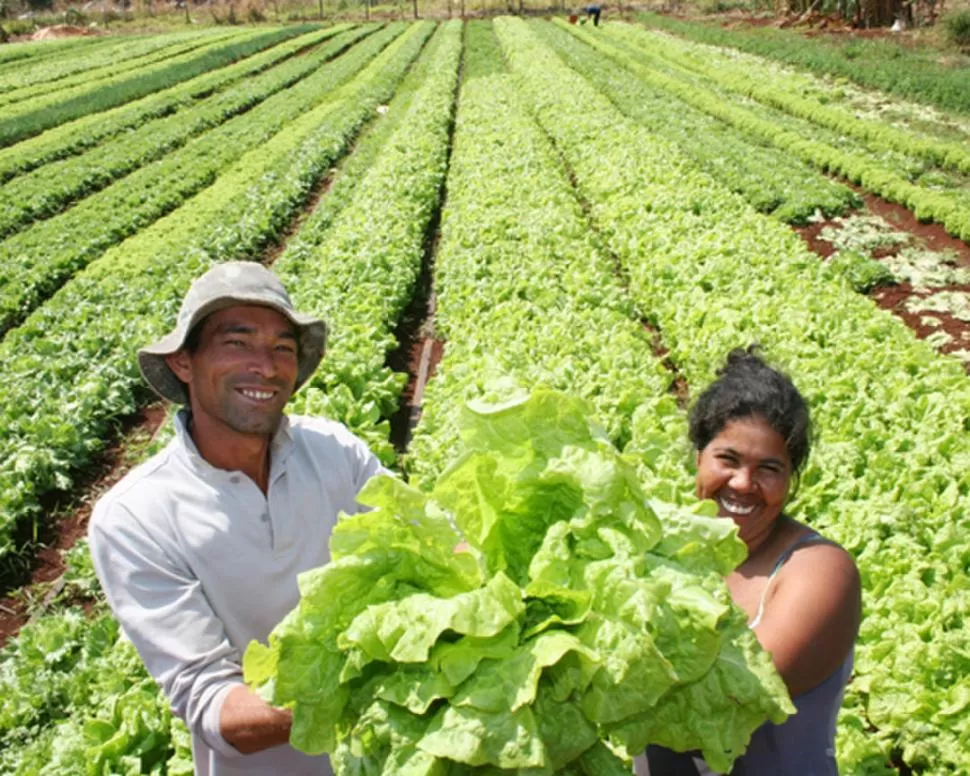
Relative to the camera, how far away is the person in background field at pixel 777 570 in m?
2.44

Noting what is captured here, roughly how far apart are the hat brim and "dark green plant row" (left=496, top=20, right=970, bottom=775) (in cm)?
213

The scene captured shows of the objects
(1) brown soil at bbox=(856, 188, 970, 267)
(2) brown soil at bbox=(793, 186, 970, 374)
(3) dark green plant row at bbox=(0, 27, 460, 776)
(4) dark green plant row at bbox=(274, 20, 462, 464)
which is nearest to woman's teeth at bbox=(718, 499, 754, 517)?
(3) dark green plant row at bbox=(0, 27, 460, 776)

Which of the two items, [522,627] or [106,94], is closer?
[522,627]

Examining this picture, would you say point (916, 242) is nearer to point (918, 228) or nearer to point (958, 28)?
point (918, 228)

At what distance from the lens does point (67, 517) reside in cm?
800

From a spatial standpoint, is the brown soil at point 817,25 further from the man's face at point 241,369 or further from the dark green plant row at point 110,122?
the man's face at point 241,369

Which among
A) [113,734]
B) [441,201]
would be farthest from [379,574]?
[441,201]

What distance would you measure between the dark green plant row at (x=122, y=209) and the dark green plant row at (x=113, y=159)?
0.81 m

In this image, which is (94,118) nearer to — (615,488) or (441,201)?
(441,201)

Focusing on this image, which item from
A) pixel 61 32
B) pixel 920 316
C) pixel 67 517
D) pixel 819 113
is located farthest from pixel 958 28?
pixel 61 32

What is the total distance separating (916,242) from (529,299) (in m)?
8.03

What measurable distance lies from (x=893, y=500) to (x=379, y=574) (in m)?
4.26

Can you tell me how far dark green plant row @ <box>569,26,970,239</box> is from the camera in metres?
13.9

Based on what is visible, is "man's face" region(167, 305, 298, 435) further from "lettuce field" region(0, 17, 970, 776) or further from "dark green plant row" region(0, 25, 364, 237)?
"dark green plant row" region(0, 25, 364, 237)
